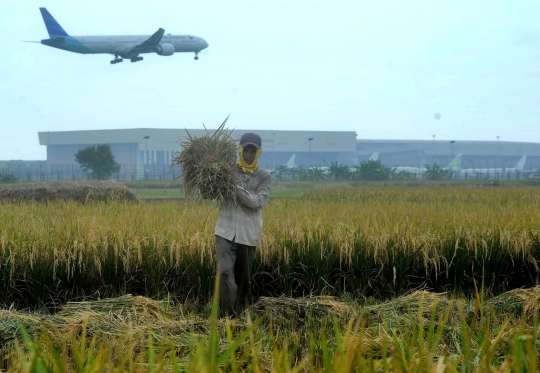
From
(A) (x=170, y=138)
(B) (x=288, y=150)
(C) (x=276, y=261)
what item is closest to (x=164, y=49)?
(A) (x=170, y=138)

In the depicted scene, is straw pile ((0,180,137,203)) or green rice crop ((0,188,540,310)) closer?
green rice crop ((0,188,540,310))

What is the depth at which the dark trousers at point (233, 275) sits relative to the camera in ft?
18.0

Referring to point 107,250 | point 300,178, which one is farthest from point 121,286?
point 300,178

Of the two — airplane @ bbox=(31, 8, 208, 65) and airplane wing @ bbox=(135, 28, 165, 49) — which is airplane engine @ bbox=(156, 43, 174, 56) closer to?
airplane @ bbox=(31, 8, 208, 65)

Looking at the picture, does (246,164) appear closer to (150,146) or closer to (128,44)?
(128,44)

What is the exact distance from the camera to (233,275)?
5.70m

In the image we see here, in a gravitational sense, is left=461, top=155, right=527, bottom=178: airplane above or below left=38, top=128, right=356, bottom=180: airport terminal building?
below

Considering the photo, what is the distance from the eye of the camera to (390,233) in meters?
7.38

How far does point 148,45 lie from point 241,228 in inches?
1876

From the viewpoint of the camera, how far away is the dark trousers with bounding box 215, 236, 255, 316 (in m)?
5.48

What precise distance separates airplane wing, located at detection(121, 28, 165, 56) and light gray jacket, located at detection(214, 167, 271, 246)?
46.4 metres

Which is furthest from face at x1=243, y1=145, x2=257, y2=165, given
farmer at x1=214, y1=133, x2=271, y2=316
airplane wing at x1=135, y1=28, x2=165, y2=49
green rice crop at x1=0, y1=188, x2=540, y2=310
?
airplane wing at x1=135, y1=28, x2=165, y2=49

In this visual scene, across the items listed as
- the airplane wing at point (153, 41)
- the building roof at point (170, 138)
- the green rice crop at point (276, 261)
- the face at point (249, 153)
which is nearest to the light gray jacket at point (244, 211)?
the face at point (249, 153)

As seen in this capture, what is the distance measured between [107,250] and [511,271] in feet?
13.8
